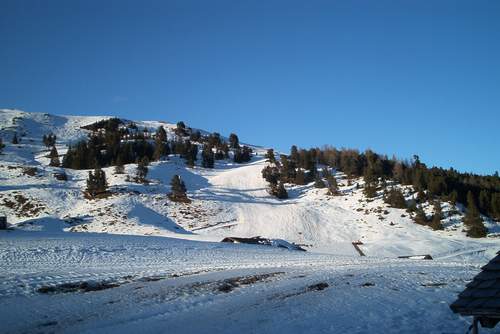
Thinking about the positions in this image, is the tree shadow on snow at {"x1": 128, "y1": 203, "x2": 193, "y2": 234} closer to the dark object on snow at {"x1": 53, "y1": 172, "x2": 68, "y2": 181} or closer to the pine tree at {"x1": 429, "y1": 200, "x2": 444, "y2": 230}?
the dark object on snow at {"x1": 53, "y1": 172, "x2": 68, "y2": 181}

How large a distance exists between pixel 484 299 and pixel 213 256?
78.3ft

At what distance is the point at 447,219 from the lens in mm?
54969

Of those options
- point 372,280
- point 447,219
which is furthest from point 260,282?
point 447,219

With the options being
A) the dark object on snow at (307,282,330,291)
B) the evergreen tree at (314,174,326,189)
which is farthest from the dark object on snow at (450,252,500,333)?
the evergreen tree at (314,174,326,189)

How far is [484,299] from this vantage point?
6.79m

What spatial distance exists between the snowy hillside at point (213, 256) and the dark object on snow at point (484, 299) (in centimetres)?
497

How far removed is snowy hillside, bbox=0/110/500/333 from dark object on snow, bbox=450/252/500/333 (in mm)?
4969

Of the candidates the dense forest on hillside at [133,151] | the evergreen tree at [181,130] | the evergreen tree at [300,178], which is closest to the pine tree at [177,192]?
→ the dense forest on hillside at [133,151]

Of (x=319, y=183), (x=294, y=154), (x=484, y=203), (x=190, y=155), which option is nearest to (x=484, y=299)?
(x=484, y=203)

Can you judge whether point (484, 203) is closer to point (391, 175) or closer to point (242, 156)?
point (391, 175)

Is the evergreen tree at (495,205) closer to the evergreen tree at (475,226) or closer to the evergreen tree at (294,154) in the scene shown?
the evergreen tree at (475,226)

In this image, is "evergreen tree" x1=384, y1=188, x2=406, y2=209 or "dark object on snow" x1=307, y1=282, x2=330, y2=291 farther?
"evergreen tree" x1=384, y1=188, x2=406, y2=209

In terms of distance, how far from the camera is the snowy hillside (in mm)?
13258

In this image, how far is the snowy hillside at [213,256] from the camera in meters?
13.3
